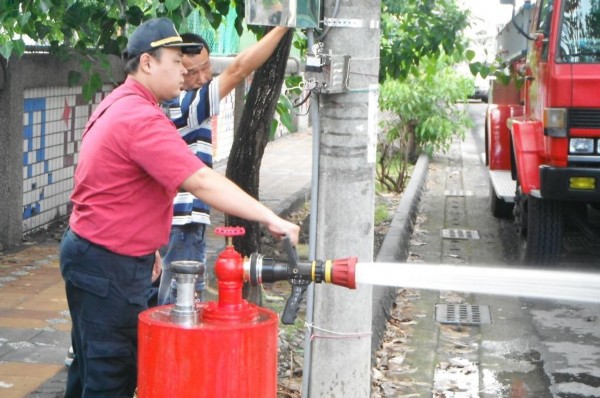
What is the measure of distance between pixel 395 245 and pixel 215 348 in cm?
683

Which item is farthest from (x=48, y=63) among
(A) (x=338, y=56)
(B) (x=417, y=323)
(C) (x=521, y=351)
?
(A) (x=338, y=56)

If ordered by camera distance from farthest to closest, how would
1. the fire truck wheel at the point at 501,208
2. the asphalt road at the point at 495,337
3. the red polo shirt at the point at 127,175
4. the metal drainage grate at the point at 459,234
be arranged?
1. the fire truck wheel at the point at 501,208
2. the metal drainage grate at the point at 459,234
3. the asphalt road at the point at 495,337
4. the red polo shirt at the point at 127,175

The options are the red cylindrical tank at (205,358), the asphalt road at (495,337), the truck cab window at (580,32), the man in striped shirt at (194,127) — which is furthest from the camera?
the truck cab window at (580,32)

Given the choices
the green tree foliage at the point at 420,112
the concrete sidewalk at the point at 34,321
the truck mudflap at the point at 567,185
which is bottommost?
the concrete sidewalk at the point at 34,321

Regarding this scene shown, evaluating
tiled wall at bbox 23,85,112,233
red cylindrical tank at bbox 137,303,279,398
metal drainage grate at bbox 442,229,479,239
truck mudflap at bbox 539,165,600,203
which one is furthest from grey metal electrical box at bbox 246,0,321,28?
metal drainage grate at bbox 442,229,479,239

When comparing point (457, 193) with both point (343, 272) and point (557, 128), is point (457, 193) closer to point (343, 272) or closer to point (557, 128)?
point (557, 128)

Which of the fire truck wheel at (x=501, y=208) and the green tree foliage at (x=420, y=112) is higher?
the green tree foliage at (x=420, y=112)

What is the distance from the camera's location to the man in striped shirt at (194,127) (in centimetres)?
554

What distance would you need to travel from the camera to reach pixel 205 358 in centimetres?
373

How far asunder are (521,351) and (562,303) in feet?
A: 5.67

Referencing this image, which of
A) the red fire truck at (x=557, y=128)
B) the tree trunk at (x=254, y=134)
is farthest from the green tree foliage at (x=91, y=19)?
the red fire truck at (x=557, y=128)

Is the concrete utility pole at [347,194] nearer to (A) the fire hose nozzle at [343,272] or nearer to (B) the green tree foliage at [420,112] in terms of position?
(A) the fire hose nozzle at [343,272]

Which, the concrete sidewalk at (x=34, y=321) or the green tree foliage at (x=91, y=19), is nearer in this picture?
the concrete sidewalk at (x=34, y=321)

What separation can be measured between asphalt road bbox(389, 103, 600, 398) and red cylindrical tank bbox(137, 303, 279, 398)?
70cm
